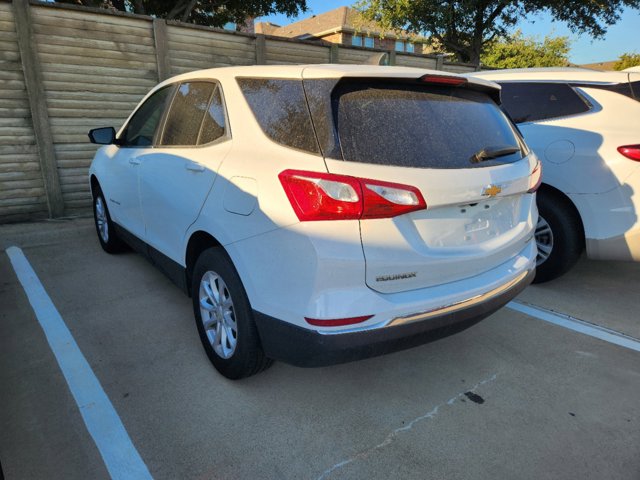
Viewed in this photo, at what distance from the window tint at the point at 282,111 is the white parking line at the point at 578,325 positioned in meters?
2.42

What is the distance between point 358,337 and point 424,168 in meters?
0.80

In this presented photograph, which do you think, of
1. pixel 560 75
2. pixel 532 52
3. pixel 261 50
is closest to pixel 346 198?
pixel 560 75

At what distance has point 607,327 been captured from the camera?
3164 mm

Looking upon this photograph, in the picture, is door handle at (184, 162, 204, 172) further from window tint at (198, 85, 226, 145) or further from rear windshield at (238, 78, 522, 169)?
rear windshield at (238, 78, 522, 169)

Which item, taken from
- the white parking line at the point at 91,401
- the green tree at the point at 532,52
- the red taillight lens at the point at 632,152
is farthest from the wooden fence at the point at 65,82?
the green tree at the point at 532,52

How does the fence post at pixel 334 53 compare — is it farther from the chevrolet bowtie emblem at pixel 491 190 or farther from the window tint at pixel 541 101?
the chevrolet bowtie emblem at pixel 491 190

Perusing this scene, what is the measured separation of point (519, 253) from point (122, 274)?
3.44 metres

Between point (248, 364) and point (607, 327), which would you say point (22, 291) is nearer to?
point (248, 364)

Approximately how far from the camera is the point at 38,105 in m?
5.63

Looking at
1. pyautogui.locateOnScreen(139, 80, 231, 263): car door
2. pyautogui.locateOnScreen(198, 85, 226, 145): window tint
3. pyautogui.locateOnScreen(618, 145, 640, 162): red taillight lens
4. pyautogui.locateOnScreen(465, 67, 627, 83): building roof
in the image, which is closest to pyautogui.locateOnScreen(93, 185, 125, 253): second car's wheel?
pyautogui.locateOnScreen(139, 80, 231, 263): car door

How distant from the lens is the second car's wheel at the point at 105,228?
14.5ft

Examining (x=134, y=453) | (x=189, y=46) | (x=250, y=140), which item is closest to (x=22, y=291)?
(x=134, y=453)

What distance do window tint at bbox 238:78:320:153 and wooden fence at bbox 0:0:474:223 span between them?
15.5ft

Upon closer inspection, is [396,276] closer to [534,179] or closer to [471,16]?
[534,179]
